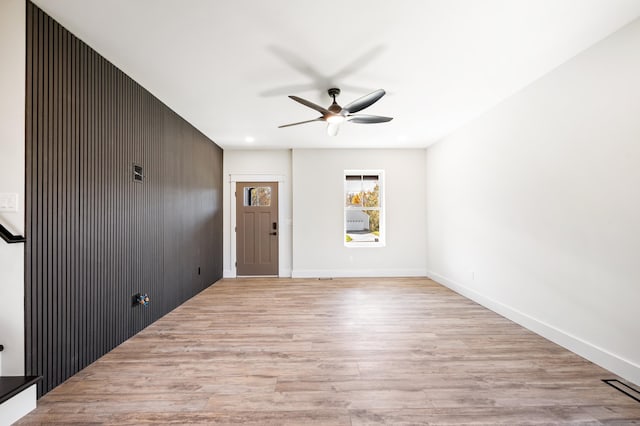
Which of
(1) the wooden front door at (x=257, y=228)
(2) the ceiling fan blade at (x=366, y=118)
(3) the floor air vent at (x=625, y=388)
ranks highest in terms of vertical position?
(2) the ceiling fan blade at (x=366, y=118)

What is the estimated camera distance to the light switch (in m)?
1.74

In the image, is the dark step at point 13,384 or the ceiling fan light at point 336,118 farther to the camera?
the ceiling fan light at point 336,118

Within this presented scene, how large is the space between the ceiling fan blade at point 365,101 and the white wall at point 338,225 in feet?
9.22

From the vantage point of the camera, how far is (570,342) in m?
2.57

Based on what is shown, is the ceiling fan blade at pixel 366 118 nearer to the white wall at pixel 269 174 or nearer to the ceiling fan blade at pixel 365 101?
the ceiling fan blade at pixel 365 101

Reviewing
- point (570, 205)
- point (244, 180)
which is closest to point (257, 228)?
point (244, 180)

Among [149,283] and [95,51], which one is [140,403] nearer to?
[149,283]

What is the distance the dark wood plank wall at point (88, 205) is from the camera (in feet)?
6.22

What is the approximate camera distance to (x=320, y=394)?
1.93 metres

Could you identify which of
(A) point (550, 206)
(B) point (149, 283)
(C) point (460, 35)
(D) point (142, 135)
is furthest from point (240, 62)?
(A) point (550, 206)

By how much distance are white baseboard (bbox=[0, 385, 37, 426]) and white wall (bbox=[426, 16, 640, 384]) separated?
4.05 metres

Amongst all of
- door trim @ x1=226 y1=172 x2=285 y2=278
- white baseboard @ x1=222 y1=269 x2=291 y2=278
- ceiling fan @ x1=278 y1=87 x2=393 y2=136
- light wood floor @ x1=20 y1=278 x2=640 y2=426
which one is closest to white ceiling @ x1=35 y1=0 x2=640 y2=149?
ceiling fan @ x1=278 y1=87 x2=393 y2=136

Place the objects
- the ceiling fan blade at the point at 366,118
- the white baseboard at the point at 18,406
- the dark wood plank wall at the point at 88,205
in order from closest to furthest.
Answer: the white baseboard at the point at 18,406, the dark wood plank wall at the point at 88,205, the ceiling fan blade at the point at 366,118

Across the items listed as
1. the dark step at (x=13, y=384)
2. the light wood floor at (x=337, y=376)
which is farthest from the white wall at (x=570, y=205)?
the dark step at (x=13, y=384)
